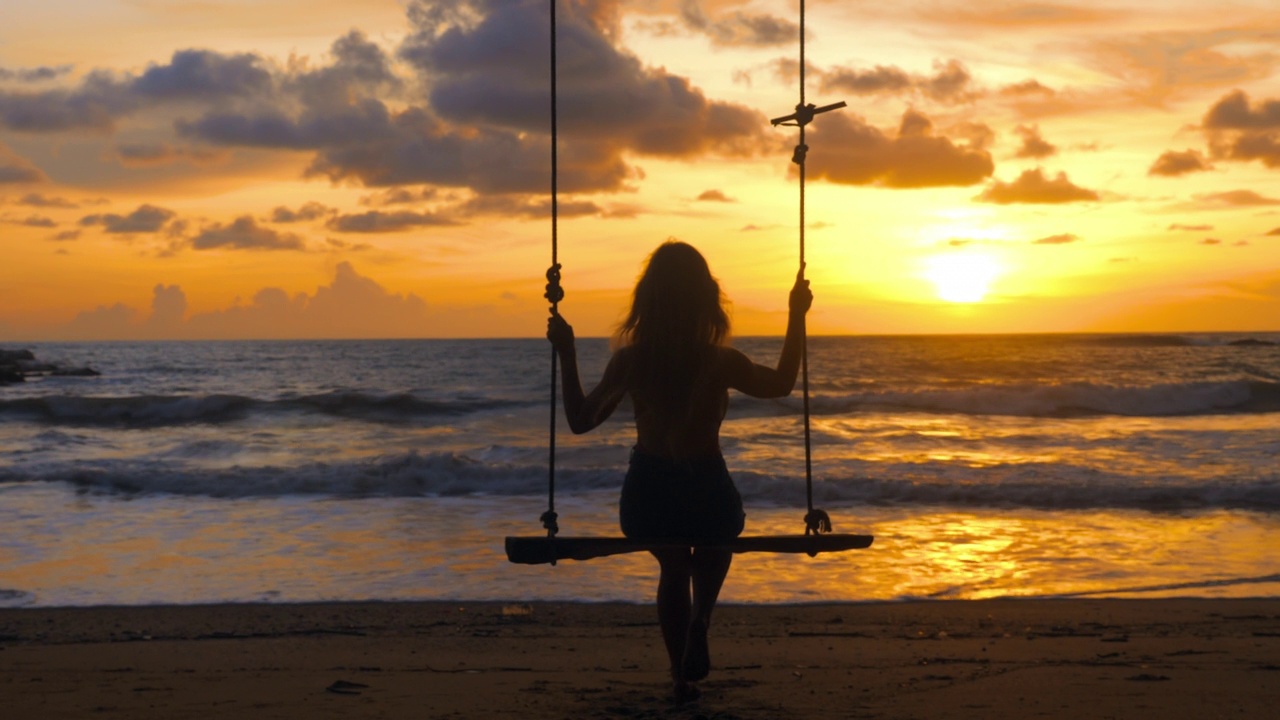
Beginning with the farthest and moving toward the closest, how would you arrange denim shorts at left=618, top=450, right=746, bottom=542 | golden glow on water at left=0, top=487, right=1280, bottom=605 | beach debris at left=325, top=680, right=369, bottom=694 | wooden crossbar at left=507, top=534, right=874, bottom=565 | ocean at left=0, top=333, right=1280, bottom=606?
1. ocean at left=0, top=333, right=1280, bottom=606
2. golden glow on water at left=0, top=487, right=1280, bottom=605
3. beach debris at left=325, top=680, right=369, bottom=694
4. denim shorts at left=618, top=450, right=746, bottom=542
5. wooden crossbar at left=507, top=534, right=874, bottom=565

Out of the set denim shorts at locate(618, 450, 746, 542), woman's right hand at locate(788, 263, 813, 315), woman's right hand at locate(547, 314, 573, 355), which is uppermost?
woman's right hand at locate(788, 263, 813, 315)

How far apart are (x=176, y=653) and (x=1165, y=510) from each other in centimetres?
844

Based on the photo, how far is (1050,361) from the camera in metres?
46.2

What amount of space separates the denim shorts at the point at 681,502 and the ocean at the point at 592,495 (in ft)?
9.67

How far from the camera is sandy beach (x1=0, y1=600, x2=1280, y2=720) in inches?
162

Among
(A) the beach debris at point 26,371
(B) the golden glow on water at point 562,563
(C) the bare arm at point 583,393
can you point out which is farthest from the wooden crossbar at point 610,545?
(A) the beach debris at point 26,371

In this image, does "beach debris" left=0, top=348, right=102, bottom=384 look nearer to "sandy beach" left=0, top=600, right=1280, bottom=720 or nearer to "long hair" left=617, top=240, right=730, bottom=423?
"sandy beach" left=0, top=600, right=1280, bottom=720

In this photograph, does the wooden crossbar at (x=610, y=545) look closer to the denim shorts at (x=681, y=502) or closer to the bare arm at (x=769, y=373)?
the denim shorts at (x=681, y=502)

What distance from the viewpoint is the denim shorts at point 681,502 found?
352 cm

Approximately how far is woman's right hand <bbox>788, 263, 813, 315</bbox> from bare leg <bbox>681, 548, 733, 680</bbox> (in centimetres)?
81

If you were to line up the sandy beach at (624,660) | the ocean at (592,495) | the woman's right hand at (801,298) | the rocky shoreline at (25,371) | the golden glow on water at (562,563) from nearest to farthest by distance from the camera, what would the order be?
the woman's right hand at (801,298) → the sandy beach at (624,660) → the golden glow on water at (562,563) → the ocean at (592,495) → the rocky shoreline at (25,371)

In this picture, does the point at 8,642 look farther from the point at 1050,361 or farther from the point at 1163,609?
the point at 1050,361

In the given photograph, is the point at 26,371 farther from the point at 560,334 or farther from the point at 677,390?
the point at 677,390

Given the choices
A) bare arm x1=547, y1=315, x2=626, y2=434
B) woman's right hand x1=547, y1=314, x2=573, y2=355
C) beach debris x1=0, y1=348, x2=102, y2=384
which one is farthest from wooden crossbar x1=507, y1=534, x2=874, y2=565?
beach debris x1=0, y1=348, x2=102, y2=384
